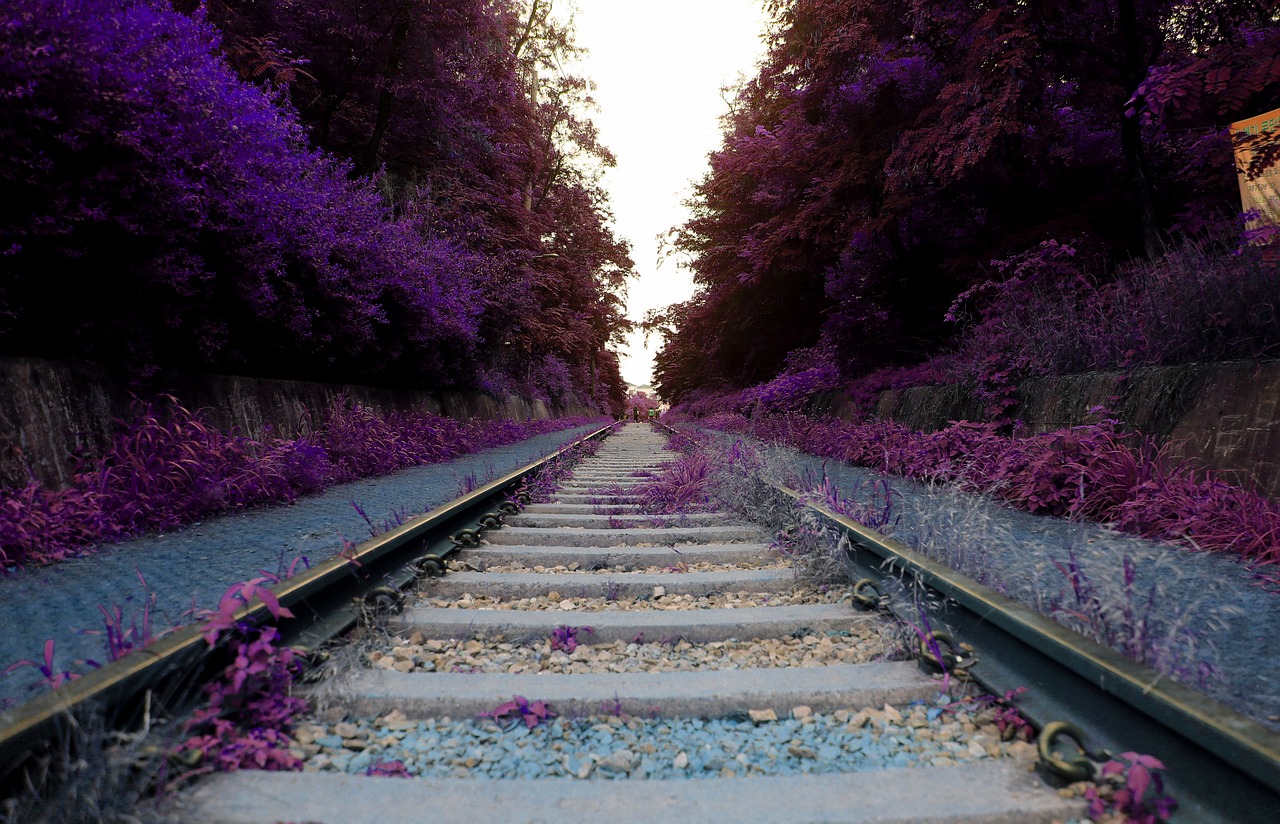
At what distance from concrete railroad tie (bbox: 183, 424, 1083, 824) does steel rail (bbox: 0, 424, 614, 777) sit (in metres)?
0.22

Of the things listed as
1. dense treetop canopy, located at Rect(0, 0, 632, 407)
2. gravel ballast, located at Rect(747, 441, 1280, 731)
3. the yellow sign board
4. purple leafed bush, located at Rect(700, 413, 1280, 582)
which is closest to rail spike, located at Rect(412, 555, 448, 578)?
gravel ballast, located at Rect(747, 441, 1280, 731)

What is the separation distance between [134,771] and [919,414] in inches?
265

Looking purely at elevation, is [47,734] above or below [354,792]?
above

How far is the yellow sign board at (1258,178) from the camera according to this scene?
4000 mm

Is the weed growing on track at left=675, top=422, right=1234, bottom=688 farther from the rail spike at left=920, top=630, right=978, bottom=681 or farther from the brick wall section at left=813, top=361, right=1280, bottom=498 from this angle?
the brick wall section at left=813, top=361, right=1280, bottom=498

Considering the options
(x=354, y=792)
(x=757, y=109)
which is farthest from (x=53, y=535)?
(x=757, y=109)

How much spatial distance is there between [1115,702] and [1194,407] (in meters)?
3.11

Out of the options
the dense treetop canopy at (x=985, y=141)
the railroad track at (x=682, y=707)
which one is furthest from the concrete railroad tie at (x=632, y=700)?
the dense treetop canopy at (x=985, y=141)

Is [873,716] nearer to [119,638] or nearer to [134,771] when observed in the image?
[134,771]

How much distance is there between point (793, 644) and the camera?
6.43 feet

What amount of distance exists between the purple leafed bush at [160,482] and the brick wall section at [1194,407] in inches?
231

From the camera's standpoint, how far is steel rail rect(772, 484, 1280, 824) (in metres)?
0.98

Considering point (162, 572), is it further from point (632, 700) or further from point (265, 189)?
point (265, 189)

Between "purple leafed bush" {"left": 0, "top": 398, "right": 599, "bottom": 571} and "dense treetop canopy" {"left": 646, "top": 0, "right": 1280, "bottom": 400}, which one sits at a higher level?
"dense treetop canopy" {"left": 646, "top": 0, "right": 1280, "bottom": 400}
